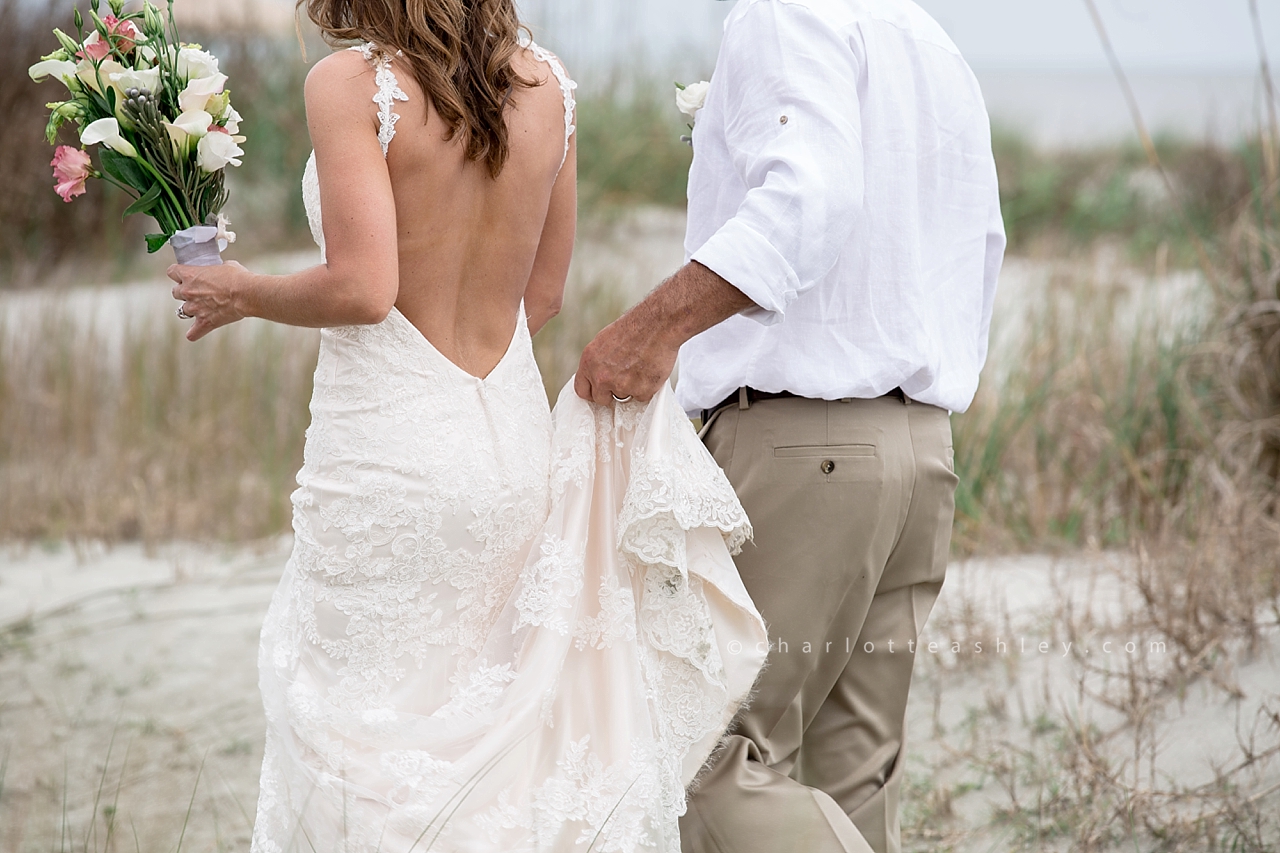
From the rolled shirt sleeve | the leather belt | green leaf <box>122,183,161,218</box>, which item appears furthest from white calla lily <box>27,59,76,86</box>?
the leather belt

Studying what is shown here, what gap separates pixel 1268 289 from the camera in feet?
15.3

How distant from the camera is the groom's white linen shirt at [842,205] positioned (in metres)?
1.85

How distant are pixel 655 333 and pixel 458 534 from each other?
1.71 feet

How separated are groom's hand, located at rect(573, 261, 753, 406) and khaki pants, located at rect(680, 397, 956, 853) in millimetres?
257

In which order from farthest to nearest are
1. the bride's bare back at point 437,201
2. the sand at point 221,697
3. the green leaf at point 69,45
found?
the sand at point 221,697 → the green leaf at point 69,45 → the bride's bare back at point 437,201

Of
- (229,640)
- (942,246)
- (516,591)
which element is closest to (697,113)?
(942,246)

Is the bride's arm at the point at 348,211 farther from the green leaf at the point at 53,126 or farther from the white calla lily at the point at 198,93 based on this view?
the green leaf at the point at 53,126

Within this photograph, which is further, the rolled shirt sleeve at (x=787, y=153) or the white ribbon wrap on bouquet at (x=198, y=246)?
the white ribbon wrap on bouquet at (x=198, y=246)

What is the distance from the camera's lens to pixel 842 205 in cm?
186

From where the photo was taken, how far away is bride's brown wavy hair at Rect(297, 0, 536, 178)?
1995 millimetres

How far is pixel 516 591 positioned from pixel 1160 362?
4064mm

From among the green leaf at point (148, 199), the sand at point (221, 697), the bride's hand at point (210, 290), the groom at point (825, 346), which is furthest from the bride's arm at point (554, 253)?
the sand at point (221, 697)

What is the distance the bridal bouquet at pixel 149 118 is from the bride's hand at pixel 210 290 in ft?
0.15

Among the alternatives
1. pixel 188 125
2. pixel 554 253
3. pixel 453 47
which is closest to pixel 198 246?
pixel 188 125
